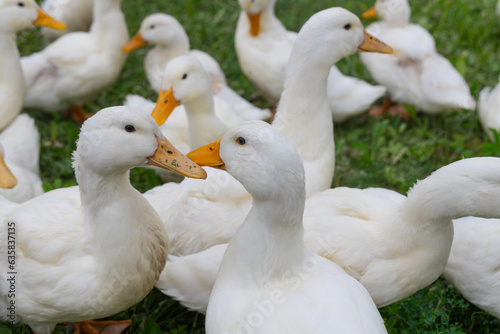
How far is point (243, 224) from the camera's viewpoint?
2873 mm

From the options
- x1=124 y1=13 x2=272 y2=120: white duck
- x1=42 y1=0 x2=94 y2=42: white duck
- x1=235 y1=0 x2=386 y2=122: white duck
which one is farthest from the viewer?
x1=42 y1=0 x2=94 y2=42: white duck

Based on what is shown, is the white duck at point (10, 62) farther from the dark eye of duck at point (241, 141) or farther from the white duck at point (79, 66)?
the dark eye of duck at point (241, 141)

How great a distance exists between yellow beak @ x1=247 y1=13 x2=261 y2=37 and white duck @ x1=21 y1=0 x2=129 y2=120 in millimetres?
1201

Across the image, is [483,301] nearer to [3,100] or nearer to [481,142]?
[481,142]

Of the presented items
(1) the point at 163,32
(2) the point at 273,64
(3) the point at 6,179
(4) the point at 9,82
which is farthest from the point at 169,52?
(3) the point at 6,179

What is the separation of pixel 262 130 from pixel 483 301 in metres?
1.71

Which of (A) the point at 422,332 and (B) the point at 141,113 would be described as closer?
(B) the point at 141,113

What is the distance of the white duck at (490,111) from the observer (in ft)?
16.8

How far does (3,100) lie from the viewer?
4738 millimetres

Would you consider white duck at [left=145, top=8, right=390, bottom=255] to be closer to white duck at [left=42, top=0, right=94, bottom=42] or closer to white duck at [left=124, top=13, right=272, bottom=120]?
white duck at [left=124, top=13, right=272, bottom=120]

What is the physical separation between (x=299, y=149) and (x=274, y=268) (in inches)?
47.2

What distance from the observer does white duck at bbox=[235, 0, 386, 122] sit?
5.32m

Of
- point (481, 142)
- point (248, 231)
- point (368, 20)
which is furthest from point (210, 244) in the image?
point (368, 20)

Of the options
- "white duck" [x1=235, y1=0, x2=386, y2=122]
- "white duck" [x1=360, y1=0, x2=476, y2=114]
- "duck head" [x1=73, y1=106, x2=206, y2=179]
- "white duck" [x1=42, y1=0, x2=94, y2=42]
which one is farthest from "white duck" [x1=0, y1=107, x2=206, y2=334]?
"white duck" [x1=42, y1=0, x2=94, y2=42]
